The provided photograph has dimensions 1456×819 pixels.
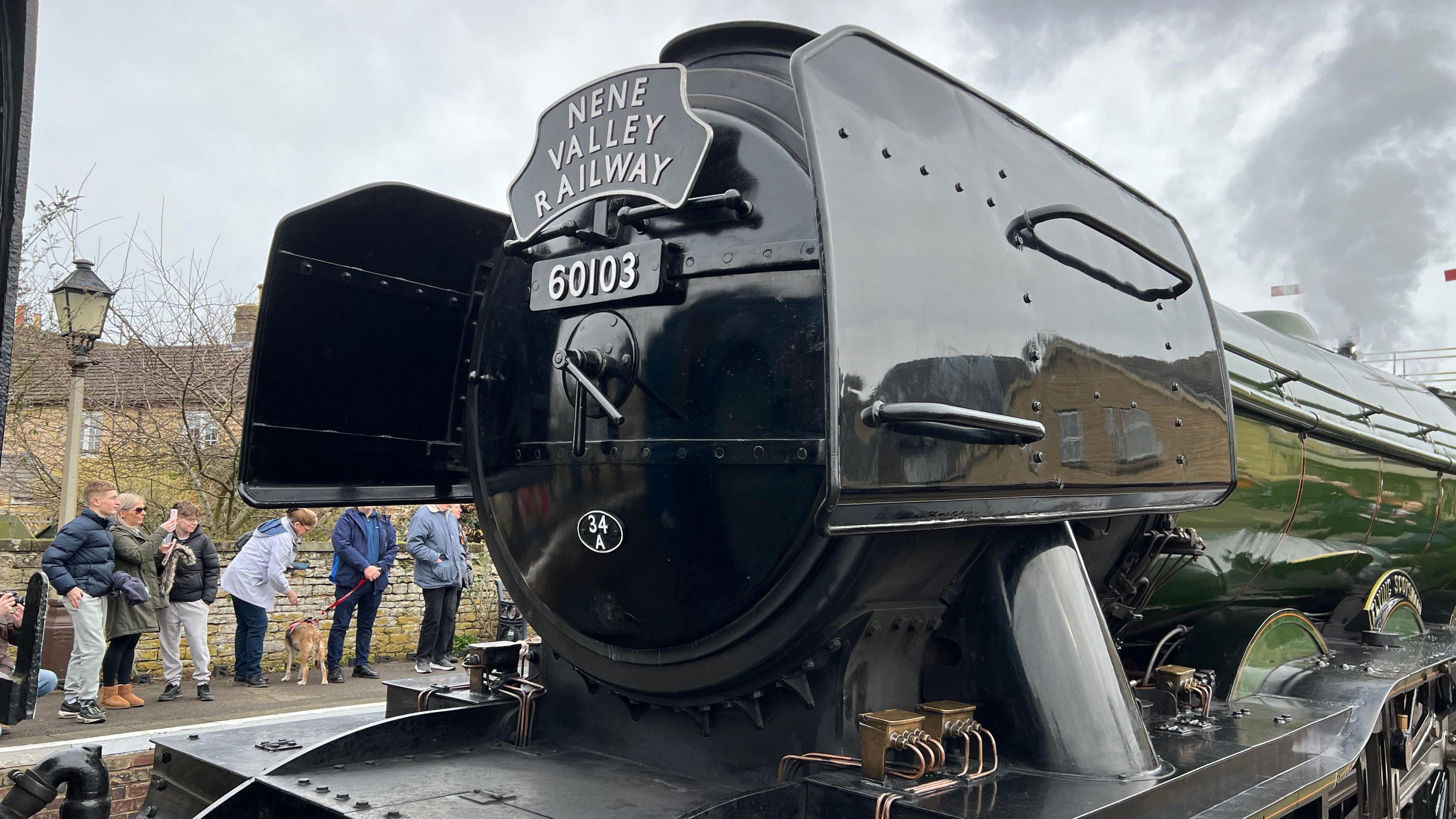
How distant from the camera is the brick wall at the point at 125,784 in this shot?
12.5 ft

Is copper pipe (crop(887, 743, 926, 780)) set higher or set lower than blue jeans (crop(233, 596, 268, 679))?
higher

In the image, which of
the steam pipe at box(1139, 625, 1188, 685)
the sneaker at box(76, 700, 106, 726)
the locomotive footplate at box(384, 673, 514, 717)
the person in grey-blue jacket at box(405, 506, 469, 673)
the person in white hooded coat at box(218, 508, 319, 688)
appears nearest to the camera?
the locomotive footplate at box(384, 673, 514, 717)

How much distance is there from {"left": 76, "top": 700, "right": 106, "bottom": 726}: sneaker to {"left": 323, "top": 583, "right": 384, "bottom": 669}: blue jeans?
2217 mm

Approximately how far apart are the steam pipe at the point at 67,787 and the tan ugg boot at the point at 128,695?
16.7ft

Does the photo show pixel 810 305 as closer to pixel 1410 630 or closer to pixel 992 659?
pixel 992 659

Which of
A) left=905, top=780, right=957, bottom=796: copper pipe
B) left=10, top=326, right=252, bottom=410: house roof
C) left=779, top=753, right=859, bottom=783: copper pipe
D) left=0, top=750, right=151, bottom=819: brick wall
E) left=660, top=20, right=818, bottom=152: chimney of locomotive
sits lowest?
left=0, top=750, right=151, bottom=819: brick wall

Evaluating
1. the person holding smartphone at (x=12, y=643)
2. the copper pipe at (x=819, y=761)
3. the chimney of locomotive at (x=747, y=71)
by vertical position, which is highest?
the chimney of locomotive at (x=747, y=71)

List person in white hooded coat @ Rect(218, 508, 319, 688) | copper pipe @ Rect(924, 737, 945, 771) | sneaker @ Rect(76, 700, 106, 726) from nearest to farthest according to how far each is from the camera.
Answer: copper pipe @ Rect(924, 737, 945, 771)
sneaker @ Rect(76, 700, 106, 726)
person in white hooded coat @ Rect(218, 508, 319, 688)

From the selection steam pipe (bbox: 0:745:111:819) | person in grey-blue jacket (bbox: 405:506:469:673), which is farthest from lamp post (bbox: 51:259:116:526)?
steam pipe (bbox: 0:745:111:819)

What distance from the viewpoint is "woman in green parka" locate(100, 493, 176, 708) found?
654 centimetres

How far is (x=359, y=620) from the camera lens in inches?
341

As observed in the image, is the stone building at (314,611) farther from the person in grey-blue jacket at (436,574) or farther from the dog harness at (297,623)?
the person in grey-blue jacket at (436,574)

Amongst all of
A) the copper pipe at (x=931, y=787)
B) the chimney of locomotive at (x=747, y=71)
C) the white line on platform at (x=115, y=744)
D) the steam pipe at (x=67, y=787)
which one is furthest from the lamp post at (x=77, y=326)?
the copper pipe at (x=931, y=787)

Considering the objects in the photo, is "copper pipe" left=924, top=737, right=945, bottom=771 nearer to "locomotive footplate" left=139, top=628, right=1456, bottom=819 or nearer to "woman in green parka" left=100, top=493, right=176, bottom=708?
"locomotive footplate" left=139, top=628, right=1456, bottom=819
